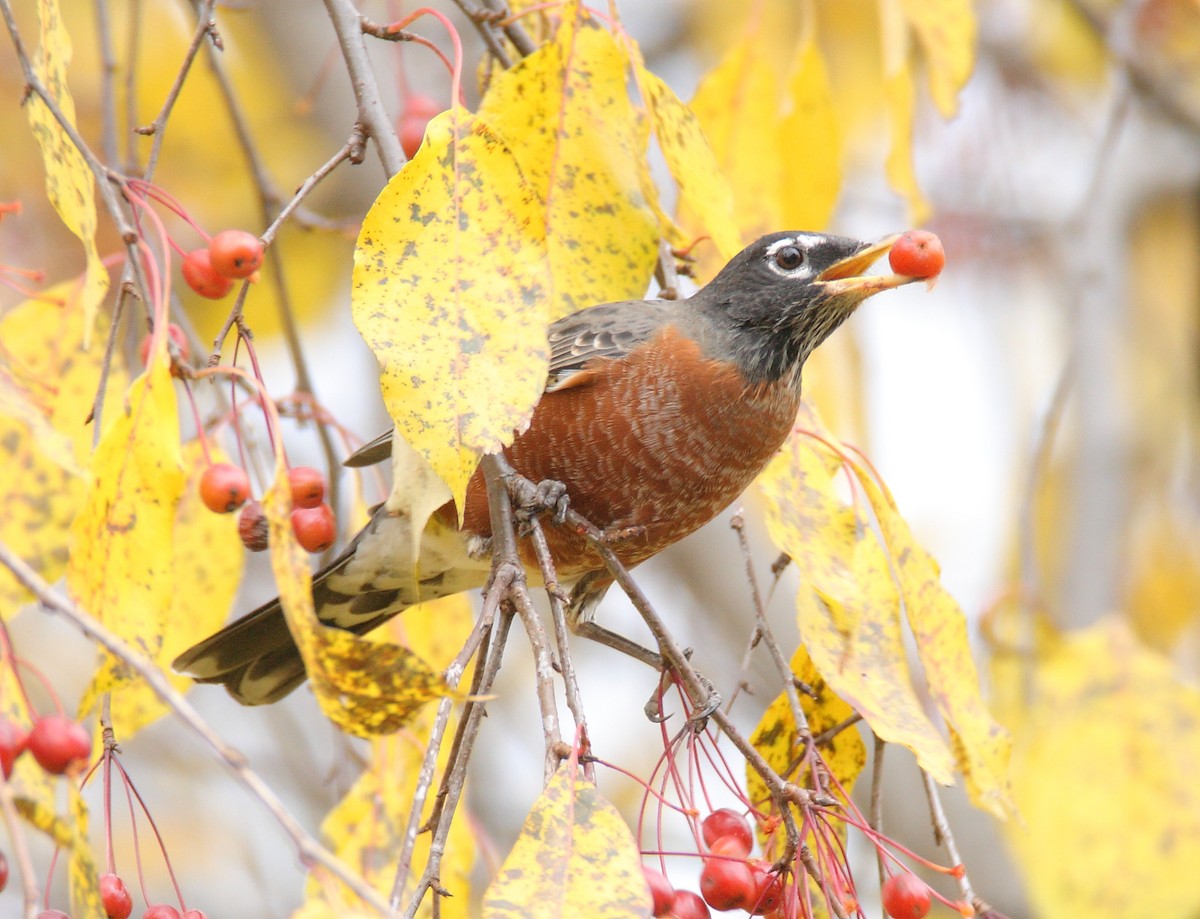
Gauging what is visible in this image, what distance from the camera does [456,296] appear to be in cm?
148

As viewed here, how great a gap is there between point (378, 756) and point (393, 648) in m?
1.19

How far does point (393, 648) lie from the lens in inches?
47.9

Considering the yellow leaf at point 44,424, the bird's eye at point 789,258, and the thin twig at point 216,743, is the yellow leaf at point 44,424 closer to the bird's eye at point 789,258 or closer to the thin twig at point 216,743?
the thin twig at point 216,743

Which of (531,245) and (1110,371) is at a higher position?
(1110,371)

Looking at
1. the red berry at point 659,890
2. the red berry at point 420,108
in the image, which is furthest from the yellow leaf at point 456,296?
the red berry at point 420,108

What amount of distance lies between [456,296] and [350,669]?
0.45m

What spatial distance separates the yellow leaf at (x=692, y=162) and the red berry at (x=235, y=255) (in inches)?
22.5

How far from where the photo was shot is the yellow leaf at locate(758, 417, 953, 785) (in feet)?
5.78

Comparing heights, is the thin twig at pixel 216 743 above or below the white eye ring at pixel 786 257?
below

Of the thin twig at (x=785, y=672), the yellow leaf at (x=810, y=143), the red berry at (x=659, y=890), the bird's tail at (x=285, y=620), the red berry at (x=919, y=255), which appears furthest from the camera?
the bird's tail at (x=285, y=620)

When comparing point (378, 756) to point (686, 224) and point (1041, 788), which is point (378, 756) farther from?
point (1041, 788)

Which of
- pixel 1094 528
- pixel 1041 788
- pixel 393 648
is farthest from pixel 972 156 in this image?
pixel 393 648

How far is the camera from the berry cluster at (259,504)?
185 centimetres

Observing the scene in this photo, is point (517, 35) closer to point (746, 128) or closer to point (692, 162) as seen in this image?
point (746, 128)
